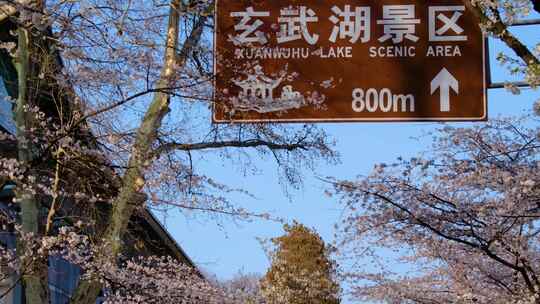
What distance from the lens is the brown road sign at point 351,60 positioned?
7.69m

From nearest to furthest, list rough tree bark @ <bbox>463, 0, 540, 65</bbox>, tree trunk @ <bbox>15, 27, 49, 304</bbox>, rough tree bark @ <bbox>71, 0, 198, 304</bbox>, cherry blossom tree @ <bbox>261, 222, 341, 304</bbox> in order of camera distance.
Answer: rough tree bark @ <bbox>463, 0, 540, 65</bbox> → tree trunk @ <bbox>15, 27, 49, 304</bbox> → rough tree bark @ <bbox>71, 0, 198, 304</bbox> → cherry blossom tree @ <bbox>261, 222, 341, 304</bbox>

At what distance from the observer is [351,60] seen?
786 centimetres

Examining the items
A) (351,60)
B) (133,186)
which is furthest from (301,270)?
(351,60)

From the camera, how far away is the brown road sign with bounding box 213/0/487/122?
25.2 feet

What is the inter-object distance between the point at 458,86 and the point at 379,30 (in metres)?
0.78

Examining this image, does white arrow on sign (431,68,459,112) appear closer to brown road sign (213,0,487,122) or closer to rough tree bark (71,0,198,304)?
brown road sign (213,0,487,122)

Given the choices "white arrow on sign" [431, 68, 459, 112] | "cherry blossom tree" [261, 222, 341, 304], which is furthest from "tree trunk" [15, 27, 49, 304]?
"cherry blossom tree" [261, 222, 341, 304]

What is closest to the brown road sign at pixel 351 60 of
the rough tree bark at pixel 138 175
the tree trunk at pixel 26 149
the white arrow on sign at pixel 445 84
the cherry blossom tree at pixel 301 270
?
the white arrow on sign at pixel 445 84

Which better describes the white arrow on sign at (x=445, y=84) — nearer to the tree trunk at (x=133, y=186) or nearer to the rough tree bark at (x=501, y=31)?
the rough tree bark at (x=501, y=31)

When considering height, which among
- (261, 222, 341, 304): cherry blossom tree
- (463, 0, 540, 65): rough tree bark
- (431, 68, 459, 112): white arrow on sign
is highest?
(463, 0, 540, 65): rough tree bark

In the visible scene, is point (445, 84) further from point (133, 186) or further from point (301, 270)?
point (301, 270)

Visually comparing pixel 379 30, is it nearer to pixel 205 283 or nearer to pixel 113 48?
pixel 113 48

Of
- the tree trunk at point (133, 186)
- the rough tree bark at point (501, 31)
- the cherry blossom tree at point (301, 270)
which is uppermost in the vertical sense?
the rough tree bark at point (501, 31)

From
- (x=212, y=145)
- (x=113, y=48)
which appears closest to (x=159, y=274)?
(x=212, y=145)
